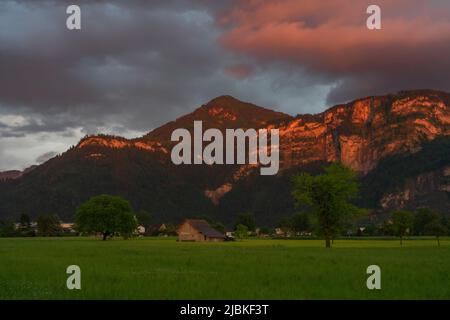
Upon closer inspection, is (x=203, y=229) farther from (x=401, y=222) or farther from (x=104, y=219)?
(x=401, y=222)

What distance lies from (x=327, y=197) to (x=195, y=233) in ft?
280

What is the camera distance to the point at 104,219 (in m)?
132

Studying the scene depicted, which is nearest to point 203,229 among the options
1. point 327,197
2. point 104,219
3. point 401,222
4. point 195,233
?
point 195,233

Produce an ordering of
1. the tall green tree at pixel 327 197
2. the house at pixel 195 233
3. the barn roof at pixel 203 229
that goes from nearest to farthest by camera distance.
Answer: the tall green tree at pixel 327 197 → the house at pixel 195 233 → the barn roof at pixel 203 229

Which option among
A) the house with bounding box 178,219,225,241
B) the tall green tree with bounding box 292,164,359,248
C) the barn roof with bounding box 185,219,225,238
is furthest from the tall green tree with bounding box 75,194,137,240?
the tall green tree with bounding box 292,164,359,248

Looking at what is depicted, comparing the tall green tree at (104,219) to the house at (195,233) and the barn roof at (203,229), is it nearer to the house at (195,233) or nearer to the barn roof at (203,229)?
the house at (195,233)

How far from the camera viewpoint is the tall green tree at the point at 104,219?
428 ft

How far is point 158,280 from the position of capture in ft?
87.4

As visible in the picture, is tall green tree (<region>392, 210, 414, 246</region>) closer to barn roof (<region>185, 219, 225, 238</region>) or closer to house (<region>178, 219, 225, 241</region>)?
house (<region>178, 219, 225, 241</region>)

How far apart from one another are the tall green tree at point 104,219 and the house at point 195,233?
107 ft

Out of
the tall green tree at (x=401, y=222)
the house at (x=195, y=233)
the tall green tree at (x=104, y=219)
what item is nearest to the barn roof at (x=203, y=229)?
the house at (x=195, y=233)
